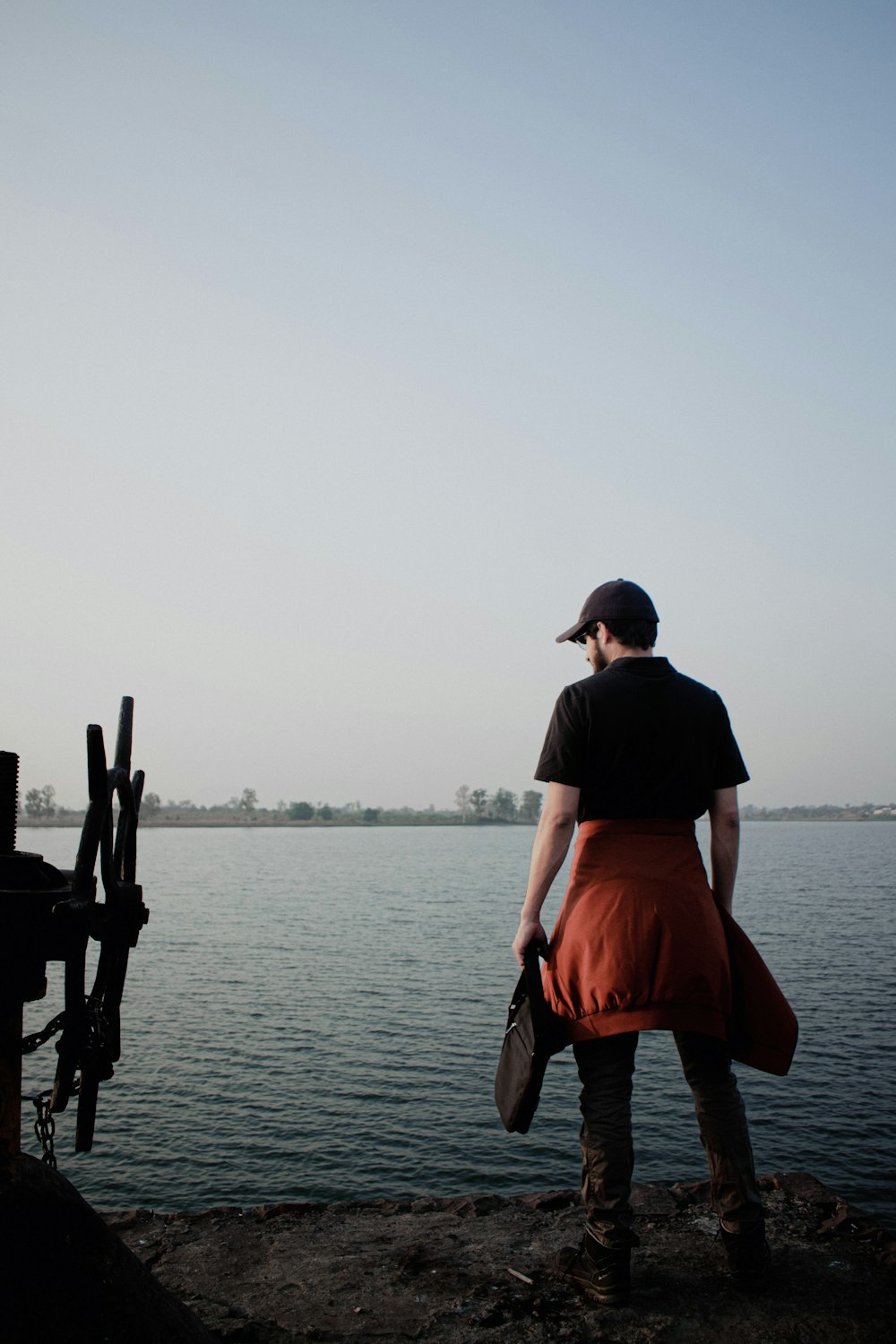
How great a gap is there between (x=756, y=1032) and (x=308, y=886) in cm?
4908

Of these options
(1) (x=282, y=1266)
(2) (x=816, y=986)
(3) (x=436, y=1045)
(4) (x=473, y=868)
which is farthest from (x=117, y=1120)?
(4) (x=473, y=868)

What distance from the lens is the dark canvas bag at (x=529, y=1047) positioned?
3352 millimetres

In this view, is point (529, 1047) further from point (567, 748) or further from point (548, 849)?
point (567, 748)

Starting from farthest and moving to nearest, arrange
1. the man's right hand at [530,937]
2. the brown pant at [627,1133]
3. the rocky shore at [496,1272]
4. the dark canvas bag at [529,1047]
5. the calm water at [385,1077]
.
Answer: the calm water at [385,1077]
the man's right hand at [530,937]
the dark canvas bag at [529,1047]
the brown pant at [627,1133]
the rocky shore at [496,1272]

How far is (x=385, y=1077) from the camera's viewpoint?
43.3 ft

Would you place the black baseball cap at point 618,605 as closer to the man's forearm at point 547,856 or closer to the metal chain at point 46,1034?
the man's forearm at point 547,856

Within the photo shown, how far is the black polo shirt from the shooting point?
138 inches

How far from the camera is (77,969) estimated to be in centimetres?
281

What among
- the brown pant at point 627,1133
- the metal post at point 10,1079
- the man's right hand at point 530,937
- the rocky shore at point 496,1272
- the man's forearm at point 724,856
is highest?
the man's forearm at point 724,856

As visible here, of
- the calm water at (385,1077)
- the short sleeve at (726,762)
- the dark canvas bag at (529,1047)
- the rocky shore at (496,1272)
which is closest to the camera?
the rocky shore at (496,1272)

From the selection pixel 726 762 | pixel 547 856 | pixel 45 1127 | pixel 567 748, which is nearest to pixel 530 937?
pixel 547 856

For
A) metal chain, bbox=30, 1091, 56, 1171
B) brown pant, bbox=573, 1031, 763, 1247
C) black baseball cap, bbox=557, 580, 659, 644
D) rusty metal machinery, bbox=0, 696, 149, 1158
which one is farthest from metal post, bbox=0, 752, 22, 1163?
black baseball cap, bbox=557, 580, 659, 644

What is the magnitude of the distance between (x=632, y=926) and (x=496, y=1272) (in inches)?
57.5

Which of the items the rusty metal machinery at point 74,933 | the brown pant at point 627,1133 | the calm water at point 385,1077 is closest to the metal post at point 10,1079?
the rusty metal machinery at point 74,933
